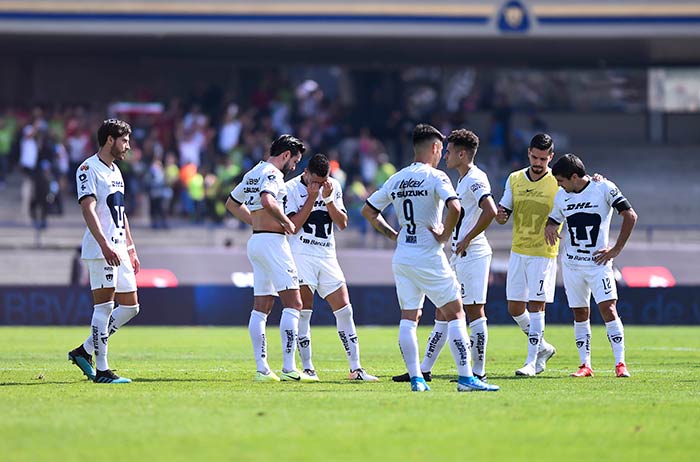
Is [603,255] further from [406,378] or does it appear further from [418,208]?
[418,208]

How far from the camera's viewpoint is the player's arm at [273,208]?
1248 cm

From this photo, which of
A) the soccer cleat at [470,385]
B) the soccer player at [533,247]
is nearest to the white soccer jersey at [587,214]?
the soccer player at [533,247]

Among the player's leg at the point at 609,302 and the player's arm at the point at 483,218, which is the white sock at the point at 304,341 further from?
the player's leg at the point at 609,302

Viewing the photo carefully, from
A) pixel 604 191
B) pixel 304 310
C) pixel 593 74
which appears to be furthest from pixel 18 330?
pixel 593 74

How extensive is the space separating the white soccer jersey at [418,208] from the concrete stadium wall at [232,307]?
1326cm

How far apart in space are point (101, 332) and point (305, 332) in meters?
2.21

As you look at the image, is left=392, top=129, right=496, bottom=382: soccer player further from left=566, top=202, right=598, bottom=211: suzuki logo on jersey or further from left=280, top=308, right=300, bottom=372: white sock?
left=566, top=202, right=598, bottom=211: suzuki logo on jersey

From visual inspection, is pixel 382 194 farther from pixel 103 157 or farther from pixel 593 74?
pixel 593 74

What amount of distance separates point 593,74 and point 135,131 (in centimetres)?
1649

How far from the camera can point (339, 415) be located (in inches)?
388

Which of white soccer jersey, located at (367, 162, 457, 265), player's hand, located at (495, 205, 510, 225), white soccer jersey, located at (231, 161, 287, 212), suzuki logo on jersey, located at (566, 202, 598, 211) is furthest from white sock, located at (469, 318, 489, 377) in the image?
white soccer jersey, located at (231, 161, 287, 212)

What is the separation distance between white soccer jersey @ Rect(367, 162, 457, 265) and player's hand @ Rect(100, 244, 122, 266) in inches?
107

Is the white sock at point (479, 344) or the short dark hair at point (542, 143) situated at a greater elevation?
the short dark hair at point (542, 143)

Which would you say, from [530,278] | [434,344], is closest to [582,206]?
[530,278]
